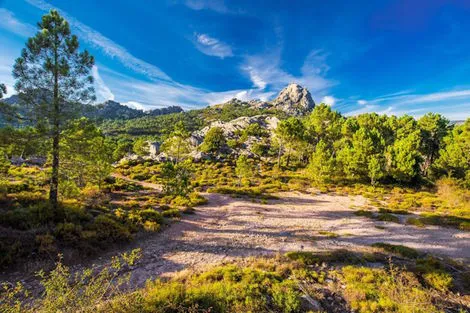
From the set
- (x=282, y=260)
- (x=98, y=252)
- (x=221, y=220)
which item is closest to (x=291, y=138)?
(x=221, y=220)

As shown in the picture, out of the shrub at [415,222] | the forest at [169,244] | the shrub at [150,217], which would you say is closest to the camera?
the forest at [169,244]

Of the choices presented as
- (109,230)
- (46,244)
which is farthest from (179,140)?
(46,244)

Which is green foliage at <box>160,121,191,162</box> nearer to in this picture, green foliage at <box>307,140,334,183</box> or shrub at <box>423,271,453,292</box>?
green foliage at <box>307,140,334,183</box>

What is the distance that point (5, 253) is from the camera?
8.19 meters

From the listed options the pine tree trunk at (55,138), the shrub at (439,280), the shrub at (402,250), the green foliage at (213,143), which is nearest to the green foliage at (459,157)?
the shrub at (402,250)

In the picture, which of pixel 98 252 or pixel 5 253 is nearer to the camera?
pixel 5 253

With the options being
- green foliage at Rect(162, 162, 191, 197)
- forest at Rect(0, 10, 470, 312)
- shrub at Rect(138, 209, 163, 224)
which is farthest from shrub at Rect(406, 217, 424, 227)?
shrub at Rect(138, 209, 163, 224)

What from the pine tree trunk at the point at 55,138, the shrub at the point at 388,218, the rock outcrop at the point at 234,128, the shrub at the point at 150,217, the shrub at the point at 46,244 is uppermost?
the rock outcrop at the point at 234,128

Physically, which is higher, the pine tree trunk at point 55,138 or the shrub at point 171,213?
the pine tree trunk at point 55,138

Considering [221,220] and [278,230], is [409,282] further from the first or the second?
[221,220]

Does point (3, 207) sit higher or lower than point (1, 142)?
lower

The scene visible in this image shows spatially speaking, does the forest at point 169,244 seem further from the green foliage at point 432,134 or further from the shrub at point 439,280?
the green foliage at point 432,134

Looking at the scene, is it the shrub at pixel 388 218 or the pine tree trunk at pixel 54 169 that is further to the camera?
the shrub at pixel 388 218

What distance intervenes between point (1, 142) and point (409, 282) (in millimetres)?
20185
